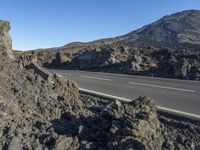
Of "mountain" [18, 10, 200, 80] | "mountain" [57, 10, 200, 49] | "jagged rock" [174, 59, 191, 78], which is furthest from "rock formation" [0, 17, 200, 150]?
"mountain" [57, 10, 200, 49]

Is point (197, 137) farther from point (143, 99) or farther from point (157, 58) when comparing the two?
point (157, 58)

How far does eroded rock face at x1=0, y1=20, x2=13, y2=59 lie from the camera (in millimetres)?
9852

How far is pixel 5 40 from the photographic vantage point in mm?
10117

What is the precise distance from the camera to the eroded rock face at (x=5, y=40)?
9.85 m

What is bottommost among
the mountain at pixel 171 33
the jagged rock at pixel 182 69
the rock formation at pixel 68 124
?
the rock formation at pixel 68 124

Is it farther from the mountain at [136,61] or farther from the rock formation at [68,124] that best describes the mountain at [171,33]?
the rock formation at [68,124]

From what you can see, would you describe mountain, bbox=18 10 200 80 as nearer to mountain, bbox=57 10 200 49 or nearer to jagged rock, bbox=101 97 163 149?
jagged rock, bbox=101 97 163 149

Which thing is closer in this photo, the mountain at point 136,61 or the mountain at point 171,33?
the mountain at point 136,61

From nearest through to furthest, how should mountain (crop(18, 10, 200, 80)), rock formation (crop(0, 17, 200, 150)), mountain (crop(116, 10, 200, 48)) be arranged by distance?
rock formation (crop(0, 17, 200, 150)) → mountain (crop(18, 10, 200, 80)) → mountain (crop(116, 10, 200, 48))

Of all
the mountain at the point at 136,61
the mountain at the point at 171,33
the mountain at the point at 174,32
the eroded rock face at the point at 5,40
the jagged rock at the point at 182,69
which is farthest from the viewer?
the mountain at the point at 174,32

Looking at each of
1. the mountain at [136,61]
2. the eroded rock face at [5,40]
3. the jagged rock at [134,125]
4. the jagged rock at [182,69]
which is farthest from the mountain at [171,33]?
the jagged rock at [134,125]

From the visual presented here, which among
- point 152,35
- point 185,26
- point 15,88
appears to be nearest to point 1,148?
point 15,88

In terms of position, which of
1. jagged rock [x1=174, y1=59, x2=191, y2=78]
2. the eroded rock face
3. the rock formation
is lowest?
the rock formation

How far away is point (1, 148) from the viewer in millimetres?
5418
